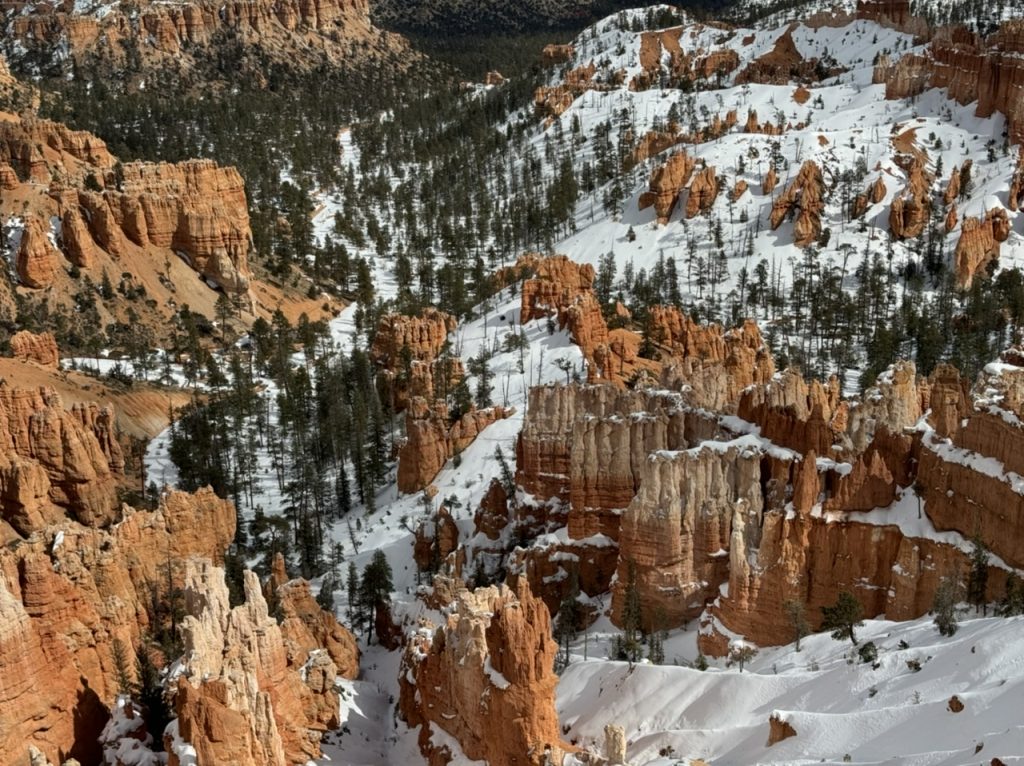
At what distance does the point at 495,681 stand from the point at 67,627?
40.9 feet

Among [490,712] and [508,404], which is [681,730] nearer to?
[490,712]

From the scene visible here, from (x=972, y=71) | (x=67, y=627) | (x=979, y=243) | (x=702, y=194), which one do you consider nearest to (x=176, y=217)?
(x=702, y=194)

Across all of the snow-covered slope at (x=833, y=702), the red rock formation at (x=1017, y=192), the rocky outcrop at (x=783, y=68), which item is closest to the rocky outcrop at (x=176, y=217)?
the snow-covered slope at (x=833, y=702)

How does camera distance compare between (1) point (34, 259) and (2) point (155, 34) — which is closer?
(1) point (34, 259)

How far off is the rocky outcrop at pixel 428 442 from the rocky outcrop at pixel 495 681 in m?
28.0

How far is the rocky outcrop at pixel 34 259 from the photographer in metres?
78.7

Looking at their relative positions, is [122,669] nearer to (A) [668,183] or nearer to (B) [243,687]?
(B) [243,687]

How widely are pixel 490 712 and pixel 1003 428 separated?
59.9 feet

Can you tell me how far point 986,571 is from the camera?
33281mm

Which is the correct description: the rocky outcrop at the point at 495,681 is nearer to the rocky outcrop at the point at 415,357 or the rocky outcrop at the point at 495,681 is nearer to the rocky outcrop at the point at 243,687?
the rocky outcrop at the point at 243,687

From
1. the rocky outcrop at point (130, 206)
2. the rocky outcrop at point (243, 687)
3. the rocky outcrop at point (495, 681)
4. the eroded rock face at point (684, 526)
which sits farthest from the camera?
the rocky outcrop at point (130, 206)

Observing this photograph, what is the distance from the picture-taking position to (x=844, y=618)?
3234 centimetres

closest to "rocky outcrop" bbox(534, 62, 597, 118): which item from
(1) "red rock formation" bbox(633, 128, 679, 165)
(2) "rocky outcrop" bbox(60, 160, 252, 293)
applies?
(1) "red rock formation" bbox(633, 128, 679, 165)

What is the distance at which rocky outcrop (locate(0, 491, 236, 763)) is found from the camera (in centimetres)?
2717
